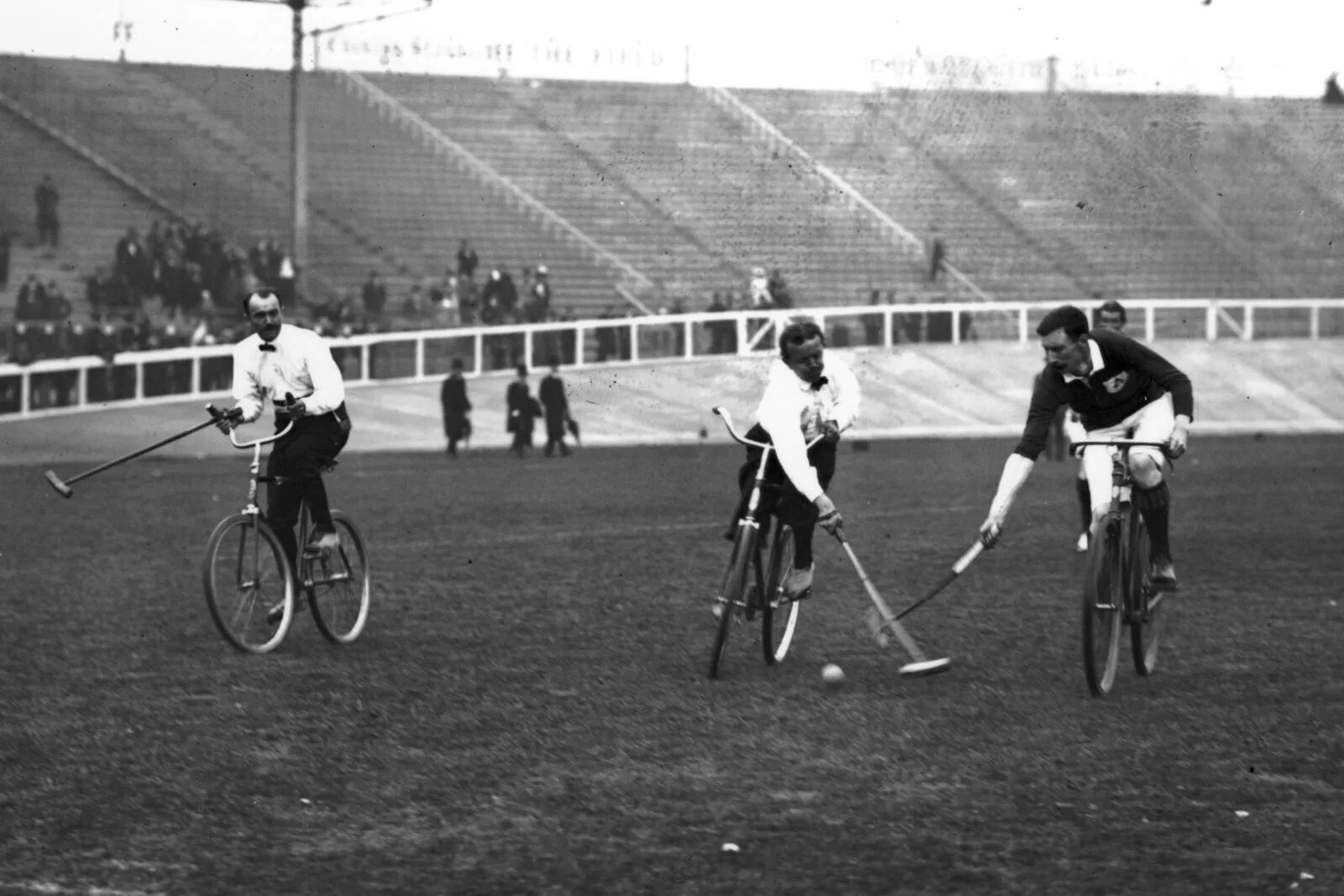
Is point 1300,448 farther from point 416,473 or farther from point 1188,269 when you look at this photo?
point 416,473

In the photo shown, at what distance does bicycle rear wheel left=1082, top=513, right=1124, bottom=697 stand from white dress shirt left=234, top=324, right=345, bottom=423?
142 inches

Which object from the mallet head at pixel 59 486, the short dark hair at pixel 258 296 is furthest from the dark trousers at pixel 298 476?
the mallet head at pixel 59 486

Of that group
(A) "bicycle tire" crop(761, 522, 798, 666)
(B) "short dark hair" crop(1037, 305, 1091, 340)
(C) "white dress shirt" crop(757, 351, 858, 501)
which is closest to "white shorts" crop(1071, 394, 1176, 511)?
(B) "short dark hair" crop(1037, 305, 1091, 340)

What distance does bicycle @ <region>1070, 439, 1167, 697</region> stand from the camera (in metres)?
8.63

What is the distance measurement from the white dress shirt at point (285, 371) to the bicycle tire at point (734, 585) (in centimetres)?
215

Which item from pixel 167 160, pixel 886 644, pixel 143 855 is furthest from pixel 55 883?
pixel 167 160

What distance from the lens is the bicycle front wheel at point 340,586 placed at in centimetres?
1055

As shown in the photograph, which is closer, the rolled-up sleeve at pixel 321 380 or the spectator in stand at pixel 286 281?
the rolled-up sleeve at pixel 321 380

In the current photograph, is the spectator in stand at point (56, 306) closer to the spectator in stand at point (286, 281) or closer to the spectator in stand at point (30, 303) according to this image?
the spectator in stand at point (30, 303)

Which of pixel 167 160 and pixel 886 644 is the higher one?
pixel 167 160

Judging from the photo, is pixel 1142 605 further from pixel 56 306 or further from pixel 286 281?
pixel 56 306

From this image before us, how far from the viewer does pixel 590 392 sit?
3784 centimetres

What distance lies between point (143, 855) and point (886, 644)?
416 cm

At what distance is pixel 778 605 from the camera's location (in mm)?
9812
